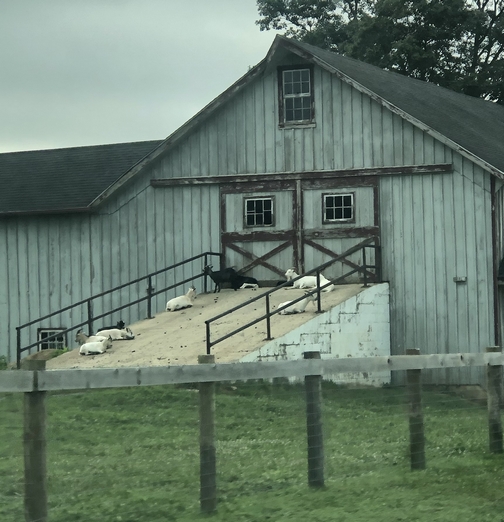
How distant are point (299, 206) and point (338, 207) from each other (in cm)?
91

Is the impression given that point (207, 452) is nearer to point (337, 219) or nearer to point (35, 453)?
point (35, 453)

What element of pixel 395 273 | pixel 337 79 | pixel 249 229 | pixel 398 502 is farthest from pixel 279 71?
pixel 398 502

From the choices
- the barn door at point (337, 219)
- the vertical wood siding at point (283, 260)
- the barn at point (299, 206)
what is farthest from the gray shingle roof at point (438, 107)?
the barn door at point (337, 219)

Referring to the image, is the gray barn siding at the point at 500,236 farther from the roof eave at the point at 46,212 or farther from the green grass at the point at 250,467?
the green grass at the point at 250,467

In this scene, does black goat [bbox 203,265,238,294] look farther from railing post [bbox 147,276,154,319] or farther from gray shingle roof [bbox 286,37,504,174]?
gray shingle roof [bbox 286,37,504,174]

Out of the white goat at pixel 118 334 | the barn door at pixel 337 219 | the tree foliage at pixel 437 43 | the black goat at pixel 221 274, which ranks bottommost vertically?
the white goat at pixel 118 334

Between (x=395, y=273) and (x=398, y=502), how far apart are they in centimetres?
1538

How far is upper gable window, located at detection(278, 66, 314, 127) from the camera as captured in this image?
26.7m

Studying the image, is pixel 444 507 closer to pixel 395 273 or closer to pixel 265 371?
pixel 265 371

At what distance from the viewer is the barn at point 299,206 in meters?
25.1

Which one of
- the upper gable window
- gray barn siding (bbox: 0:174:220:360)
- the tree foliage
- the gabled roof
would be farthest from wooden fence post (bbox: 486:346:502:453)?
the tree foliage

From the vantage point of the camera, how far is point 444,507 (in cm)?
1030

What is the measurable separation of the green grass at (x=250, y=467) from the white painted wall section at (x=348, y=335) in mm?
8463

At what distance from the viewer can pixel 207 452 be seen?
1005cm
